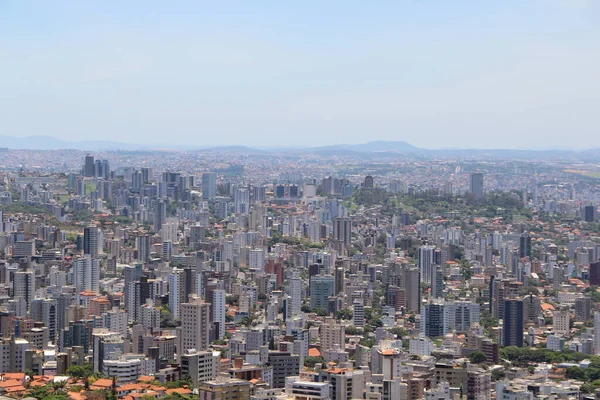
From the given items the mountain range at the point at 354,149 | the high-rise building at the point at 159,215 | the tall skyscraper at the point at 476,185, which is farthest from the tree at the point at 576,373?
the mountain range at the point at 354,149

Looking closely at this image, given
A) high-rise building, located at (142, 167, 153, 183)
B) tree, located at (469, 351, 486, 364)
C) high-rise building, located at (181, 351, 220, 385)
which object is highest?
high-rise building, located at (142, 167, 153, 183)

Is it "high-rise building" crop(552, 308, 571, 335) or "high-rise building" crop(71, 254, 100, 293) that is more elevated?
"high-rise building" crop(71, 254, 100, 293)

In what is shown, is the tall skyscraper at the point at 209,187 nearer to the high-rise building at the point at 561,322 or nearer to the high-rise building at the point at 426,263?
the high-rise building at the point at 426,263

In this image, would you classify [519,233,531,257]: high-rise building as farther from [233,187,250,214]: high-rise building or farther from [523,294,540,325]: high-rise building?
[233,187,250,214]: high-rise building

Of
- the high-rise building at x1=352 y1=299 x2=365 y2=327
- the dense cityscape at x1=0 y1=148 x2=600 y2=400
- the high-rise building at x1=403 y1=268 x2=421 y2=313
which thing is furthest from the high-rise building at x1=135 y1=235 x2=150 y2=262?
the high-rise building at x1=352 y1=299 x2=365 y2=327

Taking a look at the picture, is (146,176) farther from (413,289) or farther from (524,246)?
(413,289)

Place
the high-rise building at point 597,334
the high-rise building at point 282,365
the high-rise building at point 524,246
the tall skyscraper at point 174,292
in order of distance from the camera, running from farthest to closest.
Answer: the high-rise building at point 524,246 < the tall skyscraper at point 174,292 < the high-rise building at point 597,334 < the high-rise building at point 282,365

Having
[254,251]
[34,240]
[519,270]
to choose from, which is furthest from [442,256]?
[34,240]

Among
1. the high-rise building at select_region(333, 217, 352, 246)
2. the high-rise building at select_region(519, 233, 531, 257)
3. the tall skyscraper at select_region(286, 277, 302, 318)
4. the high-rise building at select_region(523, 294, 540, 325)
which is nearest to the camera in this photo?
the high-rise building at select_region(523, 294, 540, 325)
